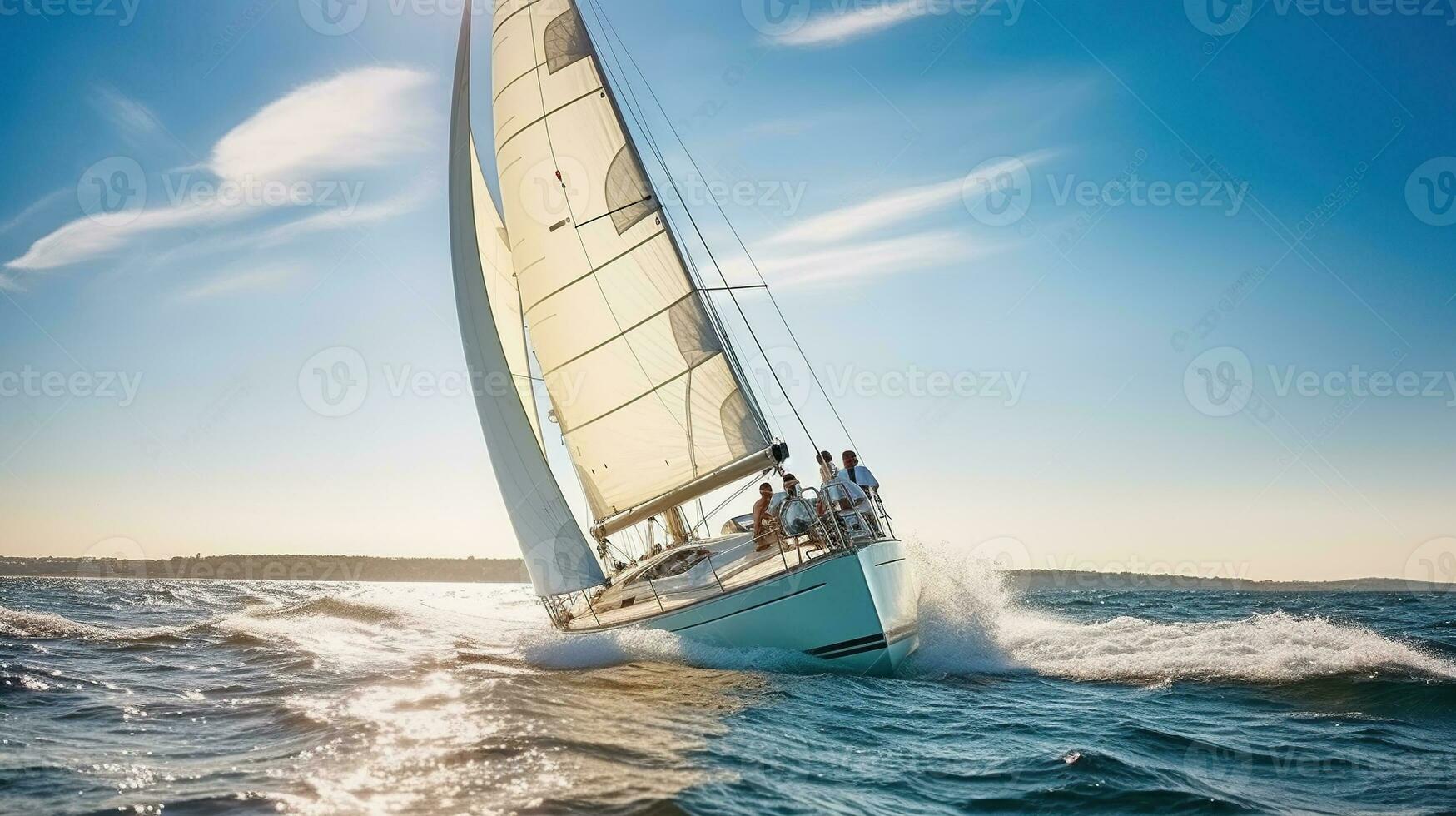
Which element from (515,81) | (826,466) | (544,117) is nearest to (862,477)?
(826,466)

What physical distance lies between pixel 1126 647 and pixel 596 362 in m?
8.82

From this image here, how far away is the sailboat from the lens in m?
12.2

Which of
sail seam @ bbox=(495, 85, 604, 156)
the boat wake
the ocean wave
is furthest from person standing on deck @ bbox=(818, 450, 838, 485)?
the ocean wave

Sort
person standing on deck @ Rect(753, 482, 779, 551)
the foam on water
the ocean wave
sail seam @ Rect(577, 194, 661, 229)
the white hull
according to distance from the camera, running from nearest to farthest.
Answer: the white hull, the foam on water, person standing on deck @ Rect(753, 482, 779, 551), sail seam @ Rect(577, 194, 661, 229), the ocean wave

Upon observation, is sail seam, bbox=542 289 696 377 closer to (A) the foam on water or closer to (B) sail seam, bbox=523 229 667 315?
(B) sail seam, bbox=523 229 667 315

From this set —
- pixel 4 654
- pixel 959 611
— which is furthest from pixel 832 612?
pixel 4 654

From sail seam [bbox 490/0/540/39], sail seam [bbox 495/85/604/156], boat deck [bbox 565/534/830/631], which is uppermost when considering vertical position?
sail seam [bbox 490/0/540/39]

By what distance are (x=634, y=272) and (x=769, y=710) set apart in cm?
726

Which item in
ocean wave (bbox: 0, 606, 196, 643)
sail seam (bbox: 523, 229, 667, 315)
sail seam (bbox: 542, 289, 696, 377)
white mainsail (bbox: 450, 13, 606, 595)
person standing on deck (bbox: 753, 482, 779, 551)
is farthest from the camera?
ocean wave (bbox: 0, 606, 196, 643)

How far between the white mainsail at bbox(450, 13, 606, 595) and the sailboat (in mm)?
28

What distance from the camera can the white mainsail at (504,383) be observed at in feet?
41.1

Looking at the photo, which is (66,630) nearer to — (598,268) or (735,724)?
(598,268)

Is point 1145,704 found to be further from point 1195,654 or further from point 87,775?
point 87,775

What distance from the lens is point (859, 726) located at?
24.4 feet
